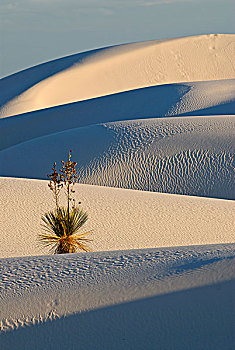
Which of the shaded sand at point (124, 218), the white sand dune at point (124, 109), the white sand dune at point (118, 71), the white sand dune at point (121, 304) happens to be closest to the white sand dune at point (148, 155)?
the shaded sand at point (124, 218)

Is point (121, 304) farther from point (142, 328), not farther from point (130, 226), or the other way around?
point (130, 226)

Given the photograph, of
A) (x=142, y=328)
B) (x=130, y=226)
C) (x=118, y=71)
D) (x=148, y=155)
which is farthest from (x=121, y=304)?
(x=118, y=71)

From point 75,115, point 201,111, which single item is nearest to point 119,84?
point 75,115

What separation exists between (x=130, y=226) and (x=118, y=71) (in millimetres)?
27169

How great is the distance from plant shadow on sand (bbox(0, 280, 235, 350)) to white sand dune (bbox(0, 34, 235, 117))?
24.4 metres

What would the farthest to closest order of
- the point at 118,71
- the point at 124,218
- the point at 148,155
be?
the point at 118,71
the point at 148,155
the point at 124,218

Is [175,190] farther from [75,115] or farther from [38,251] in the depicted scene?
[75,115]

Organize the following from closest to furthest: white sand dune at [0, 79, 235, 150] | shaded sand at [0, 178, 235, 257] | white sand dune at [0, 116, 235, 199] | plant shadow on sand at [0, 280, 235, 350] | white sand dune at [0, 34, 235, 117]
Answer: plant shadow on sand at [0, 280, 235, 350] → shaded sand at [0, 178, 235, 257] → white sand dune at [0, 116, 235, 199] → white sand dune at [0, 79, 235, 150] → white sand dune at [0, 34, 235, 117]

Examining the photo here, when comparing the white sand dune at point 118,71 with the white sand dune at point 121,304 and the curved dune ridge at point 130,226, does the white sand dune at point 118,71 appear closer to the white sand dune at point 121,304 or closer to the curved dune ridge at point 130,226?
the curved dune ridge at point 130,226

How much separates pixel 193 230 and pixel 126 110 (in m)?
14.6

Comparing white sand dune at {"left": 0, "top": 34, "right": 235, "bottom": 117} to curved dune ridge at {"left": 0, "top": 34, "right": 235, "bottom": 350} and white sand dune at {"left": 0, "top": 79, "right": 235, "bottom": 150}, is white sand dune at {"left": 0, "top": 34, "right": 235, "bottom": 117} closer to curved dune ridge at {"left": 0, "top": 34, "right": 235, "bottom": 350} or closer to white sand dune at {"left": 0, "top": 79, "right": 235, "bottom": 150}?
white sand dune at {"left": 0, "top": 79, "right": 235, "bottom": 150}

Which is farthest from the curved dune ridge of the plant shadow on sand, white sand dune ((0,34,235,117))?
white sand dune ((0,34,235,117))

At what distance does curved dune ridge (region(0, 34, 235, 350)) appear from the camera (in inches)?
140

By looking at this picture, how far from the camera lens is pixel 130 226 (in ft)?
27.8
